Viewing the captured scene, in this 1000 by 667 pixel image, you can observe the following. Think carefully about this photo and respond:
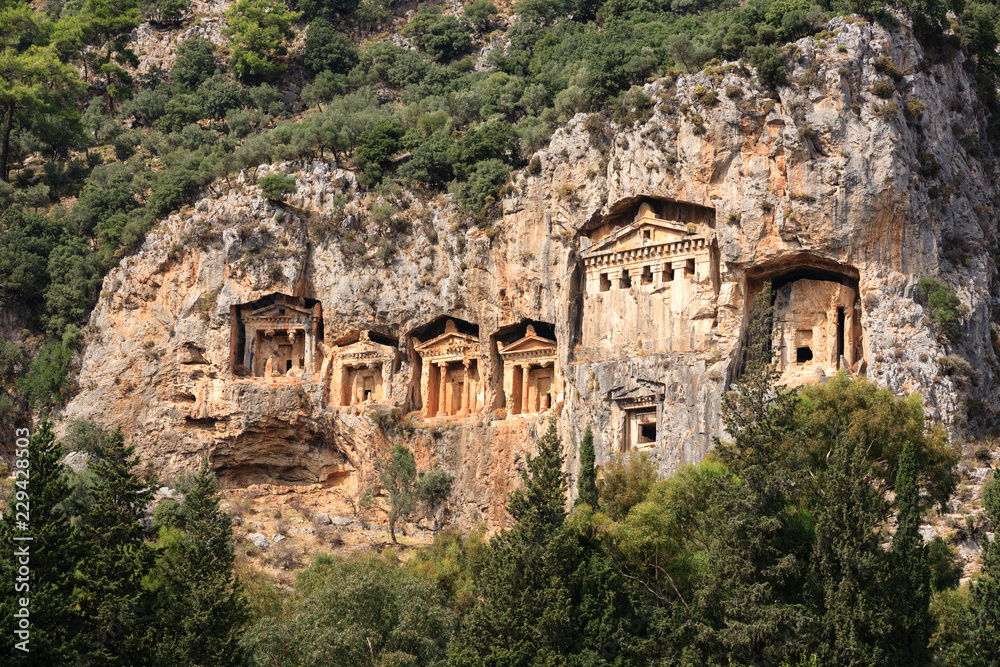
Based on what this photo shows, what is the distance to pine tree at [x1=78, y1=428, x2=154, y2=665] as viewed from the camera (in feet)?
115

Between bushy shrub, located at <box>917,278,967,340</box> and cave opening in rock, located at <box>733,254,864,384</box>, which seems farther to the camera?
cave opening in rock, located at <box>733,254,864,384</box>

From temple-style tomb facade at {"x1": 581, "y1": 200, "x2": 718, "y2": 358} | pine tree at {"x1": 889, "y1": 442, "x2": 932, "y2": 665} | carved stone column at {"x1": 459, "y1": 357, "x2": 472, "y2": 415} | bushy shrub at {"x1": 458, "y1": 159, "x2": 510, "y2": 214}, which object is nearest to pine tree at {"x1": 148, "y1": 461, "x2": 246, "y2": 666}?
pine tree at {"x1": 889, "y1": 442, "x2": 932, "y2": 665}

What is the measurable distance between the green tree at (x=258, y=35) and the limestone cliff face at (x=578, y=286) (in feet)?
83.8

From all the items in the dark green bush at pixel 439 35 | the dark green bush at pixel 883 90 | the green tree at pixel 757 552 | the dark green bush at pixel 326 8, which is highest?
the dark green bush at pixel 326 8

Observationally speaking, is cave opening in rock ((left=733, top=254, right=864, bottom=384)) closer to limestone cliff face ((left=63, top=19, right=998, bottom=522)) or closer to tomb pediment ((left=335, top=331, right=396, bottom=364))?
limestone cliff face ((left=63, top=19, right=998, bottom=522))

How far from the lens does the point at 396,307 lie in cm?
5803

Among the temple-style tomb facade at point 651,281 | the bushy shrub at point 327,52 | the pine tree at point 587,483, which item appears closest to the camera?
the pine tree at point 587,483

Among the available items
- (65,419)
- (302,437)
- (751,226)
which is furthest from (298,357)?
(751,226)

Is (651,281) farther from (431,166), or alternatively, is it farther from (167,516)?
(167,516)

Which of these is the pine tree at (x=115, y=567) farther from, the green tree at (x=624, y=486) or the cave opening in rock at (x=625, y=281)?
the cave opening in rock at (x=625, y=281)

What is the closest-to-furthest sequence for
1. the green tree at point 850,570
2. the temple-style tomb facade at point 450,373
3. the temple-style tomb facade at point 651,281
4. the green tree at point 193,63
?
the green tree at point 850,570 < the temple-style tomb facade at point 651,281 < the temple-style tomb facade at point 450,373 < the green tree at point 193,63

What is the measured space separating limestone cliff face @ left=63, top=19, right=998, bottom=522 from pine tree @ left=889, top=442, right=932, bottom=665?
10.6 m

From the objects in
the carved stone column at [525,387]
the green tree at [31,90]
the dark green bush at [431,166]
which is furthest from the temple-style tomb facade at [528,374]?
the green tree at [31,90]

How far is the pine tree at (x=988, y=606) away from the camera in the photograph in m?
32.4
